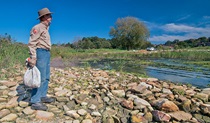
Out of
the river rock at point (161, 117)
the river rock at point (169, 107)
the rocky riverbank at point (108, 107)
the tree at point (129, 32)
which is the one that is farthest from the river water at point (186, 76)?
the tree at point (129, 32)

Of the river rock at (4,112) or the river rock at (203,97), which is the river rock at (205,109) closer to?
the river rock at (203,97)

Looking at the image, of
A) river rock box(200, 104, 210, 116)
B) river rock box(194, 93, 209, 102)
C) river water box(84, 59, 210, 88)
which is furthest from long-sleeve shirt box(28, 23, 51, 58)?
river water box(84, 59, 210, 88)

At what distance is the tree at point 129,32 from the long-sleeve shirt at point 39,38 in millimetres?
38079

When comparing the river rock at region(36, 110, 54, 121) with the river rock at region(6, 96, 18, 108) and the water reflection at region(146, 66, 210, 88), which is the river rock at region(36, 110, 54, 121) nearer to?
the river rock at region(6, 96, 18, 108)

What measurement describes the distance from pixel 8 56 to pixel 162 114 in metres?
5.99

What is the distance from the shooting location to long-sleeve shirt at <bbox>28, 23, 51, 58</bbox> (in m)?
2.71

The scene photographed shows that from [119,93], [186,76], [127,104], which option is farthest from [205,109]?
→ [186,76]

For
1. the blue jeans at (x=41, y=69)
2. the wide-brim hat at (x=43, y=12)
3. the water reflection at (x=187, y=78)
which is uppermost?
the wide-brim hat at (x=43, y=12)

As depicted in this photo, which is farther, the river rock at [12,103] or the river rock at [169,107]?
the river rock at [169,107]

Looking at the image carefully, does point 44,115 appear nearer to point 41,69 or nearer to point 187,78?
point 41,69

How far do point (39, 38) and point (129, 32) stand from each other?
1516 inches

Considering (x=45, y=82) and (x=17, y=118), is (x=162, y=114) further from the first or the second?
(x=17, y=118)

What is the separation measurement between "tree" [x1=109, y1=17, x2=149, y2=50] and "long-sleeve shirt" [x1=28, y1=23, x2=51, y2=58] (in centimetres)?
3808

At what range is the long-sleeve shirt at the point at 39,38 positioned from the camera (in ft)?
8.91
